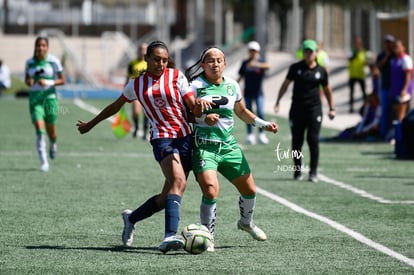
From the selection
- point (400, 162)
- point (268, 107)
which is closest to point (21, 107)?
point (268, 107)

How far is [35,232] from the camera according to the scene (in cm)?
1170

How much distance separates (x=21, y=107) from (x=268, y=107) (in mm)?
8223

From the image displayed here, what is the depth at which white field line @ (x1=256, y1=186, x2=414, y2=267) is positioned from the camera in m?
10.2

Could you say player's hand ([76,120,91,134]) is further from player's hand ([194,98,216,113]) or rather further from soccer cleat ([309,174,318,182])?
soccer cleat ([309,174,318,182])

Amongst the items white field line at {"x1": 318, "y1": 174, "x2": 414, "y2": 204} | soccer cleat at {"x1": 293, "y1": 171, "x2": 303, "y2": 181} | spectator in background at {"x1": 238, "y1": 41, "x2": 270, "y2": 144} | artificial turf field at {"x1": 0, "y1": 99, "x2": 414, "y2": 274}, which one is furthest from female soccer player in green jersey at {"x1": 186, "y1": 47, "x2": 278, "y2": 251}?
spectator in background at {"x1": 238, "y1": 41, "x2": 270, "y2": 144}

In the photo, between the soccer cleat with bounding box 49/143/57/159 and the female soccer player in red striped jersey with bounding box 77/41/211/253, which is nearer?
the female soccer player in red striped jersey with bounding box 77/41/211/253

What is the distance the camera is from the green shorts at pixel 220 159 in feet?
34.8

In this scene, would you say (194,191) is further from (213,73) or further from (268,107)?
(268,107)

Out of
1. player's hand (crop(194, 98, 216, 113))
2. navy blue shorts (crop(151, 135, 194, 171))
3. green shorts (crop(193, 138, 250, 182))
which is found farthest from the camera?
green shorts (crop(193, 138, 250, 182))

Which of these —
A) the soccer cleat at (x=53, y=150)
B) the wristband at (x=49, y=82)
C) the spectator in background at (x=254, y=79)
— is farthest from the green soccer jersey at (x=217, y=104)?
the spectator in background at (x=254, y=79)

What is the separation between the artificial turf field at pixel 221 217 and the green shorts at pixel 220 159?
67cm

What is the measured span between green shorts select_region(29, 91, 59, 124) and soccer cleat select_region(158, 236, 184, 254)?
852 cm

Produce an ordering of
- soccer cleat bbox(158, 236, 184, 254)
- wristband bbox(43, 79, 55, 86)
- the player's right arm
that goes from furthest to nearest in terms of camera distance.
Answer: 1. wristband bbox(43, 79, 55, 86)
2. the player's right arm
3. soccer cleat bbox(158, 236, 184, 254)

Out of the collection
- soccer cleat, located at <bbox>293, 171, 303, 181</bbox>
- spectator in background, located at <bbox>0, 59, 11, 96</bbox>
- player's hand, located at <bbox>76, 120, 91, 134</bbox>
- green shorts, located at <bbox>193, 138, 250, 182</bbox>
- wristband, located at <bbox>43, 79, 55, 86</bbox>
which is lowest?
soccer cleat, located at <bbox>293, 171, 303, 181</bbox>
